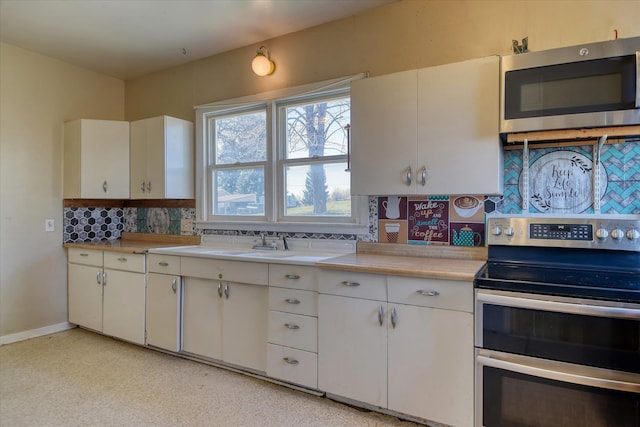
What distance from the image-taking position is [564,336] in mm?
1590

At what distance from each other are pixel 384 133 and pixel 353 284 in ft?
3.08

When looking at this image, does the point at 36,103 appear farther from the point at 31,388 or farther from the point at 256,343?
the point at 256,343

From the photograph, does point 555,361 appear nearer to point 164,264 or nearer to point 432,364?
point 432,364

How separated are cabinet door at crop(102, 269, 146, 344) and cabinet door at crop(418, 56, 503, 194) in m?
2.44

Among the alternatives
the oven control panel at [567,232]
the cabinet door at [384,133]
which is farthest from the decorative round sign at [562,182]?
the cabinet door at [384,133]

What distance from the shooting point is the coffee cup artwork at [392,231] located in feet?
8.45

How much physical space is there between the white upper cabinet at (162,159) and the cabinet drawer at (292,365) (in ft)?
6.00

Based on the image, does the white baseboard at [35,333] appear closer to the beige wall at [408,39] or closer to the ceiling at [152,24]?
the beige wall at [408,39]

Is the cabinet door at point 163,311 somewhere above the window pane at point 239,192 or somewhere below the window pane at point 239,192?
below

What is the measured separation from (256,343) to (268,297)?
1.16ft

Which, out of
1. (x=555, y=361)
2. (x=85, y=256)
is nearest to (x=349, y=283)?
(x=555, y=361)

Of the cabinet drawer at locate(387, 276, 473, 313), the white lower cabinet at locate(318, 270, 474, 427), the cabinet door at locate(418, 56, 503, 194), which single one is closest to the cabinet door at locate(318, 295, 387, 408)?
the white lower cabinet at locate(318, 270, 474, 427)

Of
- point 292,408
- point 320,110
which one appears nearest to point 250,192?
point 320,110

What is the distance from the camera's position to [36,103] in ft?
11.3
